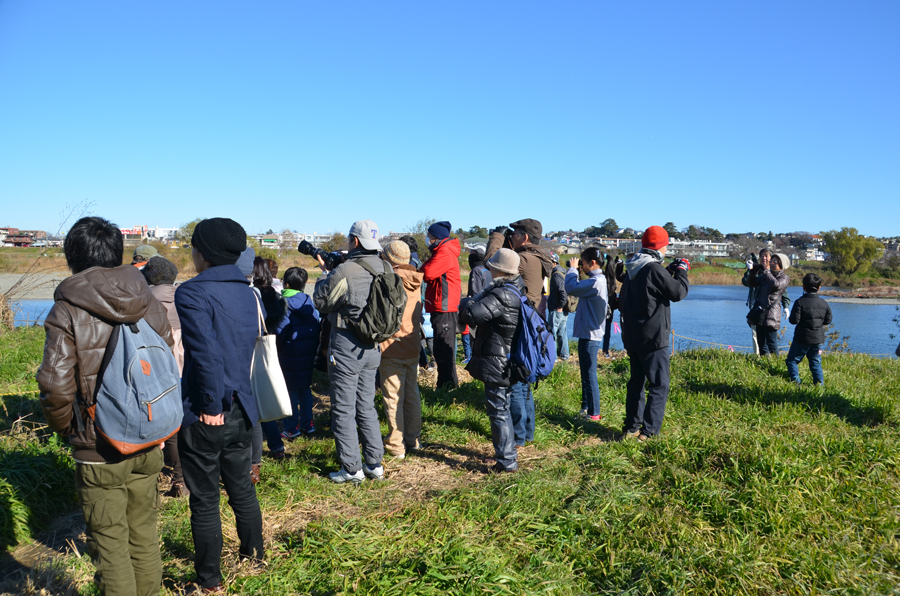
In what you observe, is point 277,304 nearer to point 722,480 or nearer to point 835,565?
point 722,480

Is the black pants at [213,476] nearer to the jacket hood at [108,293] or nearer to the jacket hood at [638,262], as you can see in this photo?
the jacket hood at [108,293]

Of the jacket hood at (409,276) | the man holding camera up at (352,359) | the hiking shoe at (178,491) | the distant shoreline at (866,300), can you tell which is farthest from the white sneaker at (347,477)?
the distant shoreline at (866,300)

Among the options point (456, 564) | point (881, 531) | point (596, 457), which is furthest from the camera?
point (596, 457)

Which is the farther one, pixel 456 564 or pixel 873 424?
pixel 873 424

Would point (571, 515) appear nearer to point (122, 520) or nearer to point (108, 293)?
point (122, 520)

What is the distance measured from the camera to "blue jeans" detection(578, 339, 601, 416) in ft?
17.9

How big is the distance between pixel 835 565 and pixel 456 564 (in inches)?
82.7

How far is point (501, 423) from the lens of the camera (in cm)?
412

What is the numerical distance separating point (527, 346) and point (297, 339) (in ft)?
7.04

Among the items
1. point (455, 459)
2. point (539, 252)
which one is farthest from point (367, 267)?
point (539, 252)

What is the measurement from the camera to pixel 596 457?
4.34 m

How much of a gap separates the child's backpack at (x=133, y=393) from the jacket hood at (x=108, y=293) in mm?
79

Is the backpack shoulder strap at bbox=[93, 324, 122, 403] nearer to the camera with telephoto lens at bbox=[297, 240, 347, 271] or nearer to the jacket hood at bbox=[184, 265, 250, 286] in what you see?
the jacket hood at bbox=[184, 265, 250, 286]

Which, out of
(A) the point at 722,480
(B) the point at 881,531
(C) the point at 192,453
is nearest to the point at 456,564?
(C) the point at 192,453
